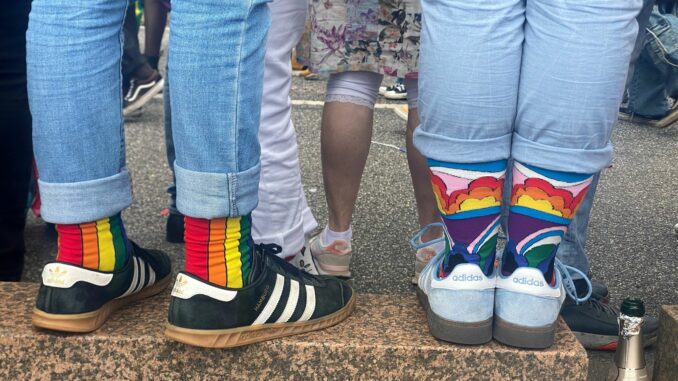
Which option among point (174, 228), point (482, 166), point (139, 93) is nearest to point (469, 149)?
point (482, 166)

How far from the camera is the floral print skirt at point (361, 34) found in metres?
2.12

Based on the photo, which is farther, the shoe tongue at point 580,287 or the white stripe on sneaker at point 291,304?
the shoe tongue at point 580,287

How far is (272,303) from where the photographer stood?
159 cm

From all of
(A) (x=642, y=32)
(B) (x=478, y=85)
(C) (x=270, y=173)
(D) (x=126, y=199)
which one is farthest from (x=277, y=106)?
(A) (x=642, y=32)

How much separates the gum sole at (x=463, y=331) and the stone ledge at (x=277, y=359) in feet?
0.06

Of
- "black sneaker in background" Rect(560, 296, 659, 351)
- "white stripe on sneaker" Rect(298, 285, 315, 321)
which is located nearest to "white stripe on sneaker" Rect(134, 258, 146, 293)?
"white stripe on sneaker" Rect(298, 285, 315, 321)

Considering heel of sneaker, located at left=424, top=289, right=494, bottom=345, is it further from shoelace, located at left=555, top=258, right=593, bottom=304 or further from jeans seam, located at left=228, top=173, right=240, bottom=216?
jeans seam, located at left=228, top=173, right=240, bottom=216

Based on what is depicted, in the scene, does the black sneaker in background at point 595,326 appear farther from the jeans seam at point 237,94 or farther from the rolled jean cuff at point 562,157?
the jeans seam at point 237,94

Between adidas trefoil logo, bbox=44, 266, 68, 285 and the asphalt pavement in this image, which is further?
the asphalt pavement

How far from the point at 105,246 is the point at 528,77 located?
0.81 meters

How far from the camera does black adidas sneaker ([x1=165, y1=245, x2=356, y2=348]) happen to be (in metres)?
1.49

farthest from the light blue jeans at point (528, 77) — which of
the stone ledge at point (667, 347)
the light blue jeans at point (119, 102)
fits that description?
the stone ledge at point (667, 347)

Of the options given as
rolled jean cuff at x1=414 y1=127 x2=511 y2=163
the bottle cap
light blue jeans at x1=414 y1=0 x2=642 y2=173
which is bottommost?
the bottle cap

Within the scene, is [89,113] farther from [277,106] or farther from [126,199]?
[277,106]
